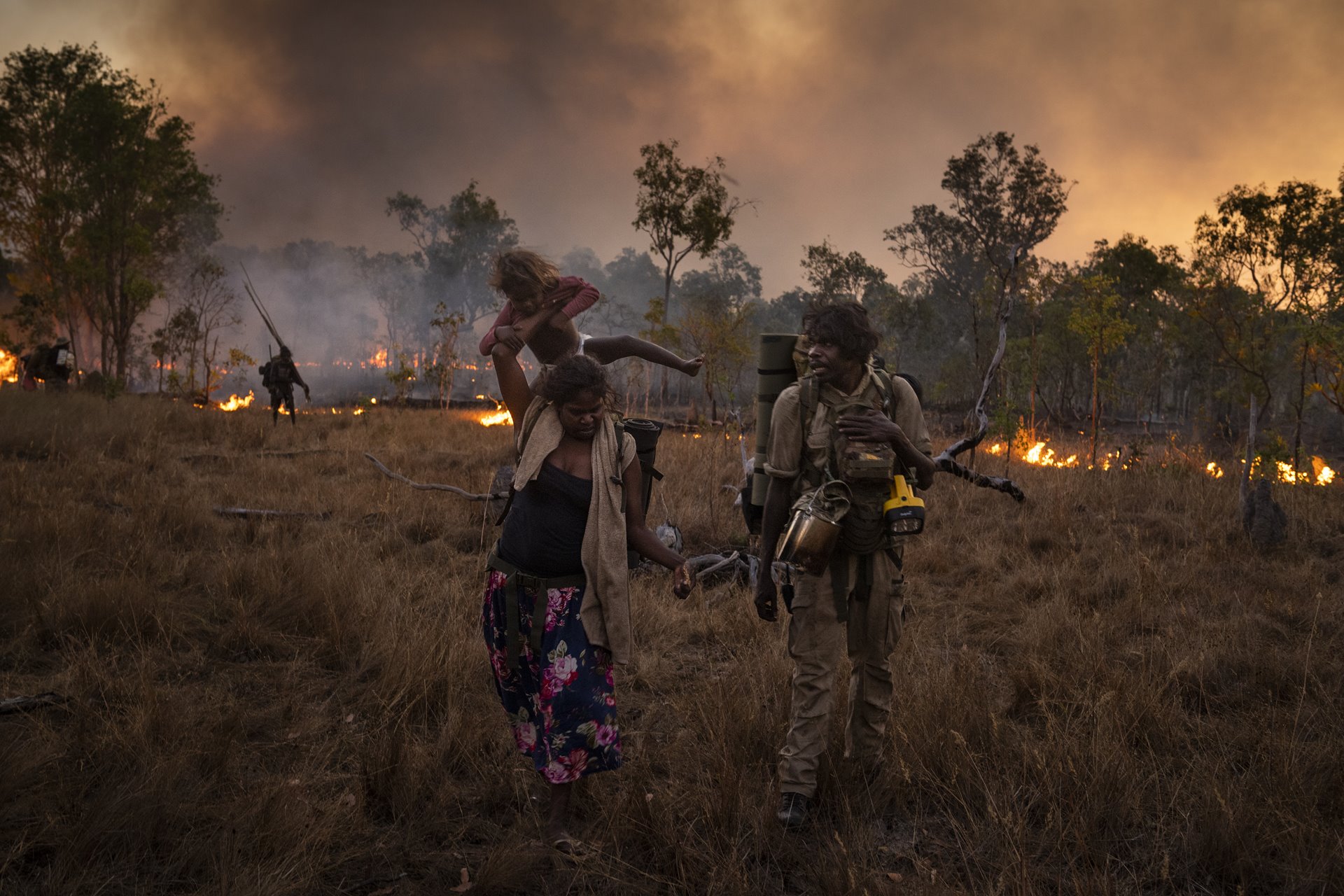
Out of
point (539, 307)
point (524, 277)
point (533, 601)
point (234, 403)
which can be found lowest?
point (533, 601)

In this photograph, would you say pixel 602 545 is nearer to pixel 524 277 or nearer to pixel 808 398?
pixel 808 398

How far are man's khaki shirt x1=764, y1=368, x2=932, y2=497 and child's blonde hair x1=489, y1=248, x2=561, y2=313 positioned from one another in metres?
1.03

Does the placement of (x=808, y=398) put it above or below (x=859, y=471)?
above

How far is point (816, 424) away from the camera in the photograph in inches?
112

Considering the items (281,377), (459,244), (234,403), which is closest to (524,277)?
(281,377)

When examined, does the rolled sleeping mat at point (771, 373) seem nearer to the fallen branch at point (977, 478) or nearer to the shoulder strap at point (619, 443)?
the shoulder strap at point (619, 443)

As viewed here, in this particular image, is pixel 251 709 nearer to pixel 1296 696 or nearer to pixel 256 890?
pixel 256 890

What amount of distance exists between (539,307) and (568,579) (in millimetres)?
1088

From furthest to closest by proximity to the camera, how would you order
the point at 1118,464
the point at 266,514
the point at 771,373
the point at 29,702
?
the point at 1118,464 → the point at 266,514 → the point at 29,702 → the point at 771,373

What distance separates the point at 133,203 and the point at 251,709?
22891 millimetres

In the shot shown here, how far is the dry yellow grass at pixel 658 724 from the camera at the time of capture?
8.46 ft

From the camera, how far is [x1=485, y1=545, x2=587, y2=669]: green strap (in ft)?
8.91

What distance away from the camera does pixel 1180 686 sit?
395cm

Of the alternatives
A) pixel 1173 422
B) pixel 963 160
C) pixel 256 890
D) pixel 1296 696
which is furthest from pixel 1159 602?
pixel 1173 422
